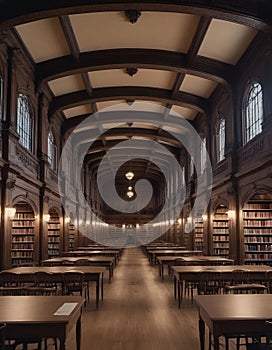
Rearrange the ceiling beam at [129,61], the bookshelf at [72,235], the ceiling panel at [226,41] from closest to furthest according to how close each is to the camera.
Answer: the ceiling panel at [226,41]
the ceiling beam at [129,61]
the bookshelf at [72,235]

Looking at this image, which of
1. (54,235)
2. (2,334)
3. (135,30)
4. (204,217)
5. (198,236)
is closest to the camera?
(2,334)

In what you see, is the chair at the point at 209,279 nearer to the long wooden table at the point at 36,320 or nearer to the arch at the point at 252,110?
the long wooden table at the point at 36,320

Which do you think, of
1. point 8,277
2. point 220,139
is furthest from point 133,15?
point 220,139

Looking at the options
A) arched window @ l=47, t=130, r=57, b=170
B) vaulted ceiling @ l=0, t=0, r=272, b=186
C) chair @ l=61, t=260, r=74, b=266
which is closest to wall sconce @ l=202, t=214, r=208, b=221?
vaulted ceiling @ l=0, t=0, r=272, b=186

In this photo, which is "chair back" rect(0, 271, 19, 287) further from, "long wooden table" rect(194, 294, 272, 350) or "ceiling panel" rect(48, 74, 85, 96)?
"ceiling panel" rect(48, 74, 85, 96)

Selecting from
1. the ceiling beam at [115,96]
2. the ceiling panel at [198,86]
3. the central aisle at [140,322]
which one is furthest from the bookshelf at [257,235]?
the ceiling beam at [115,96]

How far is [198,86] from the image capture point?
41.0 feet

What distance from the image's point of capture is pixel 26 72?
1020 cm

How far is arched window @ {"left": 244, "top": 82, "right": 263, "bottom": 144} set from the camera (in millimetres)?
9305

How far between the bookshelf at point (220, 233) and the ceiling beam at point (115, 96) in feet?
11.1

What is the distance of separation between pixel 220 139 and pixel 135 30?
4.77 meters

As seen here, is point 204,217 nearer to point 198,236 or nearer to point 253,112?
point 198,236

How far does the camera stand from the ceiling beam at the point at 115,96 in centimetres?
1263

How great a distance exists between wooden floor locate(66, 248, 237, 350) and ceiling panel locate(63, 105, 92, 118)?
6.69 meters
